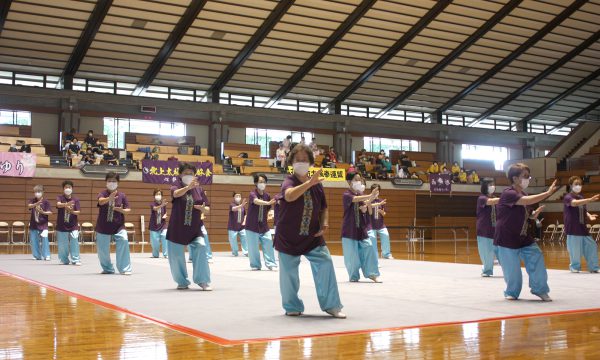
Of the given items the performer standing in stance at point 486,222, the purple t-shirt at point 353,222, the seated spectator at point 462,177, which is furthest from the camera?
the seated spectator at point 462,177

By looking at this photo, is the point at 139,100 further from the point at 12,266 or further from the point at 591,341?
the point at 591,341

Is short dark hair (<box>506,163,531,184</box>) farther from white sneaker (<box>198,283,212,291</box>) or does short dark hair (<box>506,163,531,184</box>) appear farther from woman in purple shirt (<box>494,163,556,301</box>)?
white sneaker (<box>198,283,212,291</box>)

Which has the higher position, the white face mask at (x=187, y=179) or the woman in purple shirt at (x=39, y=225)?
the white face mask at (x=187, y=179)

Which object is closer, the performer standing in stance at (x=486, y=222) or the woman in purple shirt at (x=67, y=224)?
the performer standing in stance at (x=486, y=222)

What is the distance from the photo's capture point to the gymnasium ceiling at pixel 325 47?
1073 inches

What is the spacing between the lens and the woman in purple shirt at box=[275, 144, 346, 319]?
23.8 ft

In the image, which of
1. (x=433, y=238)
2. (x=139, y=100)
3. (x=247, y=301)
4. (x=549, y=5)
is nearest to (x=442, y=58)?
(x=549, y=5)

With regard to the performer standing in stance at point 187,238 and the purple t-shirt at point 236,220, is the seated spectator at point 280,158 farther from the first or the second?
the performer standing in stance at point 187,238

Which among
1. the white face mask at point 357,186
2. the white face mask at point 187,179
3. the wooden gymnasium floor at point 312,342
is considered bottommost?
the wooden gymnasium floor at point 312,342

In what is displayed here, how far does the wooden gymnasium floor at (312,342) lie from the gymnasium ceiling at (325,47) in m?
21.4

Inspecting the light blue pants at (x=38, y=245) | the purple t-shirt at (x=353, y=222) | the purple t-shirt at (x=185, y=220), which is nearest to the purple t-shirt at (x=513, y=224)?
the purple t-shirt at (x=353, y=222)

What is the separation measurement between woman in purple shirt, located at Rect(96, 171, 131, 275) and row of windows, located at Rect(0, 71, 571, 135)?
2040 centimetres

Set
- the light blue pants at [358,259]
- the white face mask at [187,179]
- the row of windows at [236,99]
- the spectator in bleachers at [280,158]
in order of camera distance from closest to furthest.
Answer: the white face mask at [187,179] < the light blue pants at [358,259] < the row of windows at [236,99] < the spectator in bleachers at [280,158]

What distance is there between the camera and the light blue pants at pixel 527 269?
849 cm
